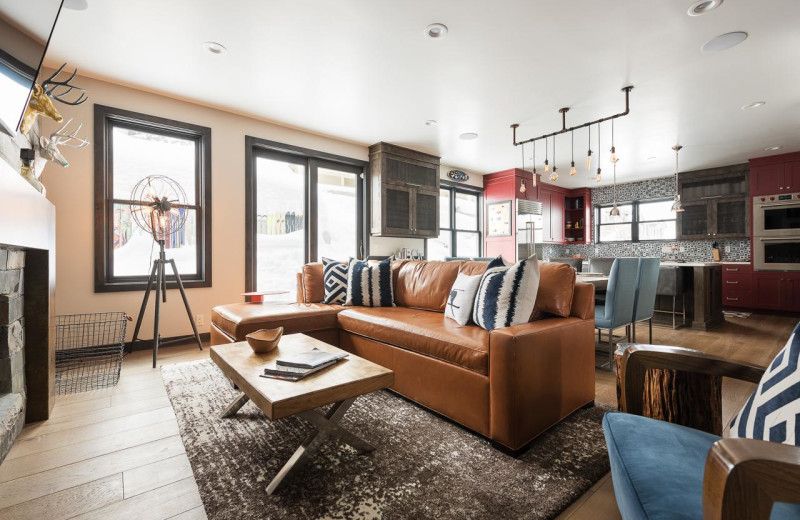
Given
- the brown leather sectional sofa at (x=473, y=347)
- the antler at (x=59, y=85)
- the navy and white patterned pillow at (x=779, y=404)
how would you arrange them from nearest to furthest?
the navy and white patterned pillow at (x=779, y=404), the brown leather sectional sofa at (x=473, y=347), the antler at (x=59, y=85)

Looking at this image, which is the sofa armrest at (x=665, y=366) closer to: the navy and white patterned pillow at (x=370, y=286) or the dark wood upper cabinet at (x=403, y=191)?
the navy and white patterned pillow at (x=370, y=286)

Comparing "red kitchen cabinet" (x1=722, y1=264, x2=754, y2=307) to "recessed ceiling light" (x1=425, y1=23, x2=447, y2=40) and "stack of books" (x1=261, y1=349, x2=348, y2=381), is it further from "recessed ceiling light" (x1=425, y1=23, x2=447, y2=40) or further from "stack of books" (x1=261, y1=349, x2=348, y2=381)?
"stack of books" (x1=261, y1=349, x2=348, y2=381)

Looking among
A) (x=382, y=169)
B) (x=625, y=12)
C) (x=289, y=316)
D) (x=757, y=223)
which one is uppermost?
(x=625, y=12)

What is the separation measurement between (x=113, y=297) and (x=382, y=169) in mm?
3444

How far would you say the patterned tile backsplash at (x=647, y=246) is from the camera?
6383mm

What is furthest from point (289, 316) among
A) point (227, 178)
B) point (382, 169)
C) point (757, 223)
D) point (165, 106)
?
point (757, 223)

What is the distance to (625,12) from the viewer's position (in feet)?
7.72

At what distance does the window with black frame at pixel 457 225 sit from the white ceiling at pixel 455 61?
82.5 inches

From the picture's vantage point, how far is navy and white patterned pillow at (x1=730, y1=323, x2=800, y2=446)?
739 mm

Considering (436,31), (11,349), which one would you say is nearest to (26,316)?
(11,349)

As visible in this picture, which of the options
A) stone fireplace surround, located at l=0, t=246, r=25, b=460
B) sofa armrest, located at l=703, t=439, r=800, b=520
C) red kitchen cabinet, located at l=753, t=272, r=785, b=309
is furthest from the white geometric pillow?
red kitchen cabinet, located at l=753, t=272, r=785, b=309

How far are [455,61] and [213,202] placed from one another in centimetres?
288

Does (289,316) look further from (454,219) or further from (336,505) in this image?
(454,219)

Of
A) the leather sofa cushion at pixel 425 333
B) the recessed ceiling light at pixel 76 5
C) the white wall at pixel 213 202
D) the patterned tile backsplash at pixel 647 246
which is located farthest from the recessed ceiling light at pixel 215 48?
the patterned tile backsplash at pixel 647 246
